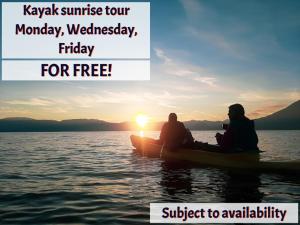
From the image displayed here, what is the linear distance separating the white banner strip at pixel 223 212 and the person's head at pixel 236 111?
5.77 m

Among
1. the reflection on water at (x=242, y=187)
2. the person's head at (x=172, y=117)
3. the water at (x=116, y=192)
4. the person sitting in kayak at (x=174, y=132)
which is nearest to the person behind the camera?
the water at (x=116, y=192)

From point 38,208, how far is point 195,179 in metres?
6.59

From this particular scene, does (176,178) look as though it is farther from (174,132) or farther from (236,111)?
(174,132)

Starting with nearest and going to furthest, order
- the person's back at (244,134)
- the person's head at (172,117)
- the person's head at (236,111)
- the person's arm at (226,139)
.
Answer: the person's head at (236,111) < the person's back at (244,134) < the person's arm at (226,139) < the person's head at (172,117)

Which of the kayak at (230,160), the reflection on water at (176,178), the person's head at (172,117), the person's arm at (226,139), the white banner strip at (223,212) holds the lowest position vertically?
the reflection on water at (176,178)

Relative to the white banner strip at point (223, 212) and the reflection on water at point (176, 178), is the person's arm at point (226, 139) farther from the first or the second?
the white banner strip at point (223, 212)

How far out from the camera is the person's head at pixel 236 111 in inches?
552

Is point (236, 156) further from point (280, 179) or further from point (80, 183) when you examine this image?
point (80, 183)

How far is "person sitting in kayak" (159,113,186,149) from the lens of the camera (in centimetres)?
1869

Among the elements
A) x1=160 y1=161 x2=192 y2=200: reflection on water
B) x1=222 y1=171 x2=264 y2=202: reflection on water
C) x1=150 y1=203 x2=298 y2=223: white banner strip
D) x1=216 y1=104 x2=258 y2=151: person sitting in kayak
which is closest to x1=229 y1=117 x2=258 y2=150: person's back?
x1=216 y1=104 x2=258 y2=151: person sitting in kayak

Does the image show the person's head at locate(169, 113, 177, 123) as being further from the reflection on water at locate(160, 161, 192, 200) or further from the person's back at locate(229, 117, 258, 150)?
the person's back at locate(229, 117, 258, 150)

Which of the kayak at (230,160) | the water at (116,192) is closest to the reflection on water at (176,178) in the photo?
the water at (116,192)

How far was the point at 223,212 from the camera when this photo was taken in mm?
8062

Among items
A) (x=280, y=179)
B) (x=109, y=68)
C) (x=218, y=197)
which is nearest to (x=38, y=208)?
(x=218, y=197)
